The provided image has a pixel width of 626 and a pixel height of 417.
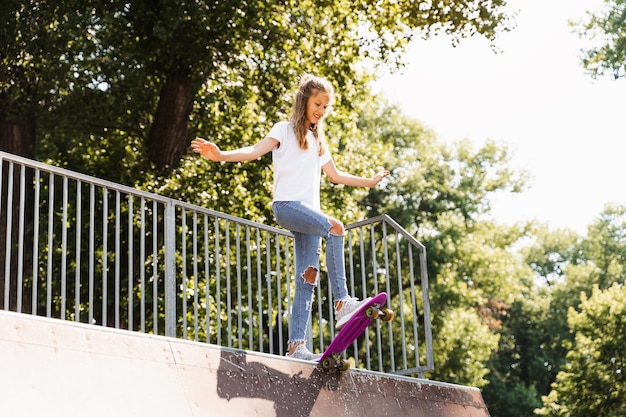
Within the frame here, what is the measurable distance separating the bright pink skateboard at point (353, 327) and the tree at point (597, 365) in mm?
24950

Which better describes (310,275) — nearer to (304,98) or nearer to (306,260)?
(306,260)

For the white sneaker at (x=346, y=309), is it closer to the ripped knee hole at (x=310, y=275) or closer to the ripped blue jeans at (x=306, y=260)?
the ripped blue jeans at (x=306, y=260)

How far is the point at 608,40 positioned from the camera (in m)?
20.1

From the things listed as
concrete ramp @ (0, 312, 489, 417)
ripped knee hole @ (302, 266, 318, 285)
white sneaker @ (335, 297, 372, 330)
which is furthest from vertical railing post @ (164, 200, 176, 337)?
white sneaker @ (335, 297, 372, 330)

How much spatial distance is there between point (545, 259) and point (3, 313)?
46.9 metres

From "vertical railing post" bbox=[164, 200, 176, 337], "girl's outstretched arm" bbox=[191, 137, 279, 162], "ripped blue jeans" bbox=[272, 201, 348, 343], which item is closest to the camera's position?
"girl's outstretched arm" bbox=[191, 137, 279, 162]

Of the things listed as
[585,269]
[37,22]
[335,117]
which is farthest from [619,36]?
[585,269]

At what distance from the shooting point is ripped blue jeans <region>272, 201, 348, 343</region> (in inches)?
223

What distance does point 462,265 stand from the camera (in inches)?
1232

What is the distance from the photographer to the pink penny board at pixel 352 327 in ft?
17.6

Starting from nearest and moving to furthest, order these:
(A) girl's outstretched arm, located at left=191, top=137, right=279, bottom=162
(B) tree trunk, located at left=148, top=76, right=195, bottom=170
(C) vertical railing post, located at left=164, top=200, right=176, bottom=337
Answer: (A) girl's outstretched arm, located at left=191, top=137, right=279, bottom=162
(C) vertical railing post, located at left=164, top=200, right=176, bottom=337
(B) tree trunk, located at left=148, top=76, right=195, bottom=170

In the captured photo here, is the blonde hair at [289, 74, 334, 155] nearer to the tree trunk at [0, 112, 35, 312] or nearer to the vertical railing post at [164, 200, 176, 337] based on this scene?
the vertical railing post at [164, 200, 176, 337]

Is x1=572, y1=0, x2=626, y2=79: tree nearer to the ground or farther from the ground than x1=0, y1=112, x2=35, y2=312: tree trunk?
farther from the ground

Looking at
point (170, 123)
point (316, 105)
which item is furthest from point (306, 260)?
point (170, 123)
